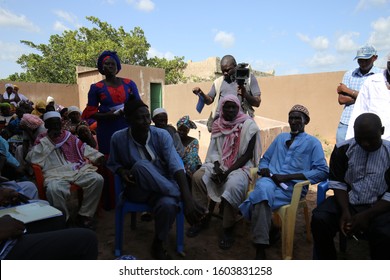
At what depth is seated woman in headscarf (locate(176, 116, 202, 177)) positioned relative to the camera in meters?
3.88

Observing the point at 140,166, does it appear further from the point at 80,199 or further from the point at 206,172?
the point at 80,199

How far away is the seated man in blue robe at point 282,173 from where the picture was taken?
2.76m

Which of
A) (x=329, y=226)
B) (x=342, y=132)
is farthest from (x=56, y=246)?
(x=342, y=132)

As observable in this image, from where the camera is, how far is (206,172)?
338 centimetres

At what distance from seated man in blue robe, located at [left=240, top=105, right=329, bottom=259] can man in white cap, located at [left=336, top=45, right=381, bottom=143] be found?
0.93m

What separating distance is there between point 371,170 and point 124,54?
2098 cm

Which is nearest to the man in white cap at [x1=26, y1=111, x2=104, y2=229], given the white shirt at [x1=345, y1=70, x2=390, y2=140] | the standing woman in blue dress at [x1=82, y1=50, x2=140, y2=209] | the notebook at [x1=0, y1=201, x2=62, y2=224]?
the standing woman in blue dress at [x1=82, y1=50, x2=140, y2=209]

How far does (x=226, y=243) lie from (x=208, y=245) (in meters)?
0.20

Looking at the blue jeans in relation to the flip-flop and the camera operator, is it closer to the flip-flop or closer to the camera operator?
the camera operator

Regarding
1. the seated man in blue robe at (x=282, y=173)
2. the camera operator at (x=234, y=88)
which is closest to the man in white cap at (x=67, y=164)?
the camera operator at (x=234, y=88)

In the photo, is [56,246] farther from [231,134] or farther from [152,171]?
[231,134]
